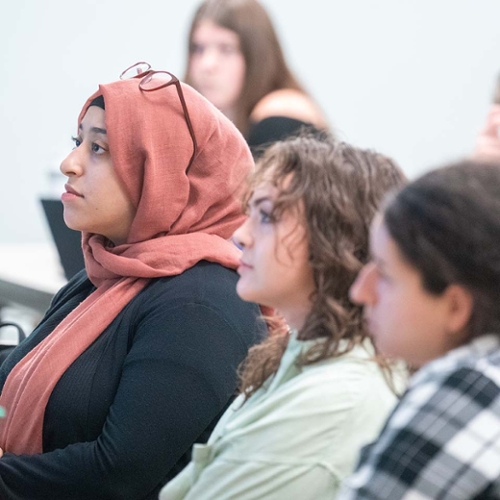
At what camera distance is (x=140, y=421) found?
144 centimetres

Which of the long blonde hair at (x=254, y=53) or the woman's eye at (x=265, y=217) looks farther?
the long blonde hair at (x=254, y=53)

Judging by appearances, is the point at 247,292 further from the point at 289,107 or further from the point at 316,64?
the point at 316,64

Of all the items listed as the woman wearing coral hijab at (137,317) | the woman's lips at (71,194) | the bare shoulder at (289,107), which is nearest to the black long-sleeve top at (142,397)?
the woman wearing coral hijab at (137,317)

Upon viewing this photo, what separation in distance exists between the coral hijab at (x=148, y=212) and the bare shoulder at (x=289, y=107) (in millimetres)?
1398

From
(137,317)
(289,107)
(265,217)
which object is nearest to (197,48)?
(289,107)

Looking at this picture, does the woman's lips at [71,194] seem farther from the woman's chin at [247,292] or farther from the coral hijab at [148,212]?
the woman's chin at [247,292]

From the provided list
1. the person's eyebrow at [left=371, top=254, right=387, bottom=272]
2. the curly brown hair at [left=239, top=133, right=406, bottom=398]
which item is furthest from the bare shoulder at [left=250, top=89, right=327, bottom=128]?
the person's eyebrow at [left=371, top=254, right=387, bottom=272]

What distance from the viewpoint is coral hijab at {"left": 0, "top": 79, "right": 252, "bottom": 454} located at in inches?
61.6

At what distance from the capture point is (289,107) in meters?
3.05

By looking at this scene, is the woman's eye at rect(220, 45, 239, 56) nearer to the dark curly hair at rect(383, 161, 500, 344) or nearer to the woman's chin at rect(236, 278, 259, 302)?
the woman's chin at rect(236, 278, 259, 302)

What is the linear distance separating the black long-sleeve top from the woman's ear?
0.66 metres

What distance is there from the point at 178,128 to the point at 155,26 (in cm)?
275

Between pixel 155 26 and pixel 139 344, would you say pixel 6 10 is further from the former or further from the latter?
pixel 139 344

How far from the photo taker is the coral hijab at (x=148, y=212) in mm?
1565
